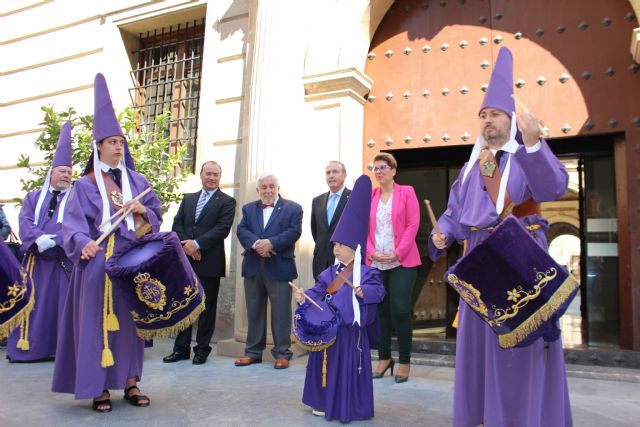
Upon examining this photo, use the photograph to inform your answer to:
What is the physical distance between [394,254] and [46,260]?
12.3 ft

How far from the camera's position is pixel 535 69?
608 centimetres

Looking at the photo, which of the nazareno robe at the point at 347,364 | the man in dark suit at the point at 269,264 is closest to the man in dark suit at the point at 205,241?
the man in dark suit at the point at 269,264

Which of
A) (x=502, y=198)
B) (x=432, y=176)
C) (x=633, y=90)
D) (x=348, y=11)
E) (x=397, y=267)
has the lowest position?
(x=397, y=267)

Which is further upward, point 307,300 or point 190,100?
point 190,100

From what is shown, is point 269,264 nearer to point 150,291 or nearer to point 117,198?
point 117,198

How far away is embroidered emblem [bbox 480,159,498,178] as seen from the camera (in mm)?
3217

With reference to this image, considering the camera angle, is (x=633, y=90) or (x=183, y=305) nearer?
(x=183, y=305)

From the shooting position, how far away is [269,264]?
18.8 feet

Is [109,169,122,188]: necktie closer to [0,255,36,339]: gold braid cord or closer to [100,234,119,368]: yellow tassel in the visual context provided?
[100,234,119,368]: yellow tassel

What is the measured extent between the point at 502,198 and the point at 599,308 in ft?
12.4

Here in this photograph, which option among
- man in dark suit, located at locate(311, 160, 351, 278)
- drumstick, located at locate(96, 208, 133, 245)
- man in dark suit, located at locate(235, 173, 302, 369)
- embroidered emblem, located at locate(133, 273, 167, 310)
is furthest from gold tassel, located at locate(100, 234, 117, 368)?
man in dark suit, located at locate(311, 160, 351, 278)

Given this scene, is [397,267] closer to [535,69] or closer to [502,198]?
[502,198]

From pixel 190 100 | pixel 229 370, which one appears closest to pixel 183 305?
pixel 229 370

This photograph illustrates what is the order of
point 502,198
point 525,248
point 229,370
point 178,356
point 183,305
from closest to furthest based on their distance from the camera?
1. point 525,248
2. point 502,198
3. point 183,305
4. point 229,370
5. point 178,356
